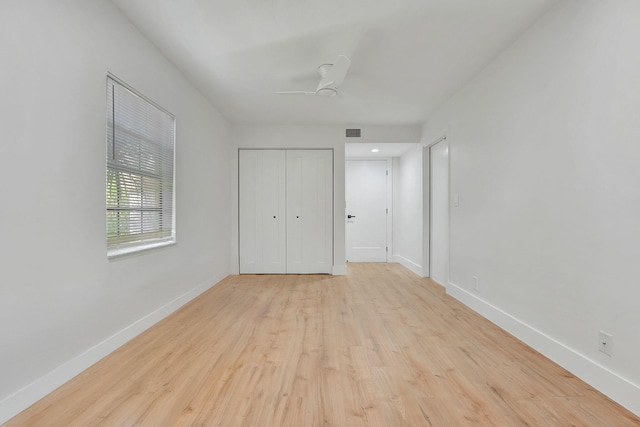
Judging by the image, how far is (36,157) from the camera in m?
1.57

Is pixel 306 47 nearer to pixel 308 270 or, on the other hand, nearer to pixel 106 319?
pixel 106 319

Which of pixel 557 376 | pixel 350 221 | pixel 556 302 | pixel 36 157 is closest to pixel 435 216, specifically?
pixel 350 221

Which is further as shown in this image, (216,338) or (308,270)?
(308,270)

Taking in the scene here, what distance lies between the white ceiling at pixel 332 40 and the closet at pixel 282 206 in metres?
1.25

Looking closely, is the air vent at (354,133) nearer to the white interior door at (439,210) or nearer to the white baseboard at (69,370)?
the white interior door at (439,210)

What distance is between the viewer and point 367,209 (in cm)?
619

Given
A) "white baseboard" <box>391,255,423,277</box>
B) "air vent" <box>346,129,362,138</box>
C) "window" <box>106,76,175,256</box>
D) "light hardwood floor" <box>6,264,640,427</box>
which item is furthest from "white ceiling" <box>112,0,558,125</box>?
"white baseboard" <box>391,255,423,277</box>

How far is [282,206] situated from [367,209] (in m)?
2.07

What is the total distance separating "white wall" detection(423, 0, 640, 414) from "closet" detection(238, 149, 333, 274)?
95.9 inches

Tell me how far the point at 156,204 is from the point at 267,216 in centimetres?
220

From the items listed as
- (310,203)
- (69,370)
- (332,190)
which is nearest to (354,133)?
(332,190)

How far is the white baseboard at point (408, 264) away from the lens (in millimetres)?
4977

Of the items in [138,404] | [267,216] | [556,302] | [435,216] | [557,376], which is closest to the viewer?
[138,404]

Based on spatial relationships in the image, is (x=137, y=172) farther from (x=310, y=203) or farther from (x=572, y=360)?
(x=572, y=360)
